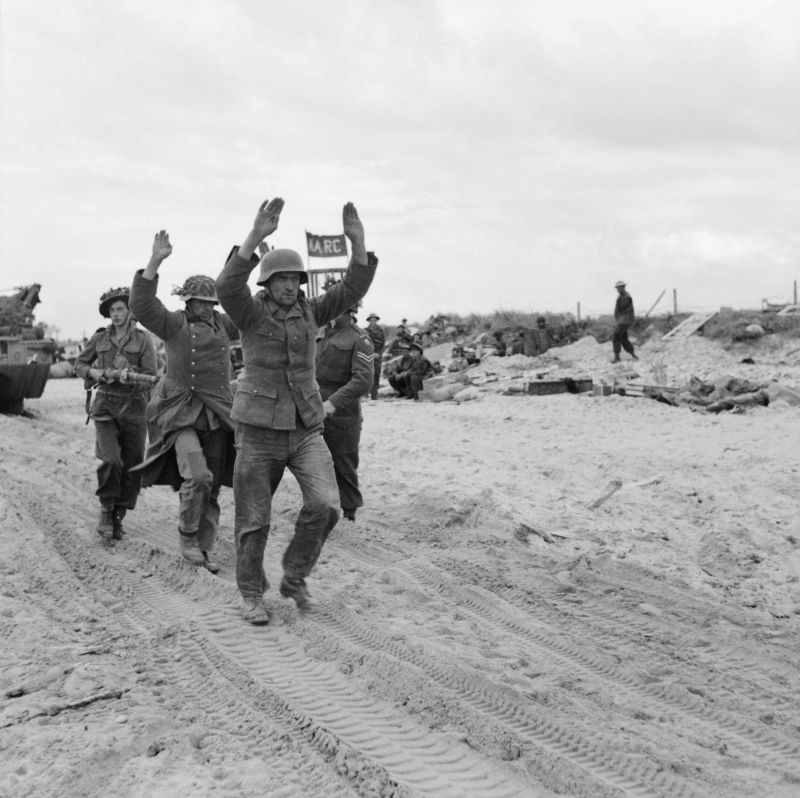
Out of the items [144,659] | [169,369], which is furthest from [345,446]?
[144,659]

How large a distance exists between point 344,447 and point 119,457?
186 centimetres

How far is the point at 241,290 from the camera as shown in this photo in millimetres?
5211

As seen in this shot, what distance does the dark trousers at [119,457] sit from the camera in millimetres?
7824

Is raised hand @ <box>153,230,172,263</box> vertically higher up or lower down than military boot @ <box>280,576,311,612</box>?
higher up

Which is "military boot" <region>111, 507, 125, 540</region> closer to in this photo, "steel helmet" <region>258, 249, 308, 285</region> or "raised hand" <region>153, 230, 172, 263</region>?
"raised hand" <region>153, 230, 172, 263</region>

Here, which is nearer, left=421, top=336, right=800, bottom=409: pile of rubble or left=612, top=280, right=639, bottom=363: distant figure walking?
left=421, top=336, right=800, bottom=409: pile of rubble

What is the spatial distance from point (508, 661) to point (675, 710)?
2.90 ft

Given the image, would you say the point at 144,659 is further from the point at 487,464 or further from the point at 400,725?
the point at 487,464

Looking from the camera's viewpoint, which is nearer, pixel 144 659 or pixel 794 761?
pixel 794 761

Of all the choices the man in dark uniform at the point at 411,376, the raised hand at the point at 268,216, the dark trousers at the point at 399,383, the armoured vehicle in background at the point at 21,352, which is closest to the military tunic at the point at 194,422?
the raised hand at the point at 268,216

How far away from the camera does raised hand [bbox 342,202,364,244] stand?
17.4ft

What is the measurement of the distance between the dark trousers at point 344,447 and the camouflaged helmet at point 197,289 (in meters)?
1.51

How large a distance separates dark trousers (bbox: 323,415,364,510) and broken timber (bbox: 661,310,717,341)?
17724 mm

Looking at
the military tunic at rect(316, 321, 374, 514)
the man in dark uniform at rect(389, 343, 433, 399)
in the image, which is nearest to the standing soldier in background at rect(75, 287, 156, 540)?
the military tunic at rect(316, 321, 374, 514)
